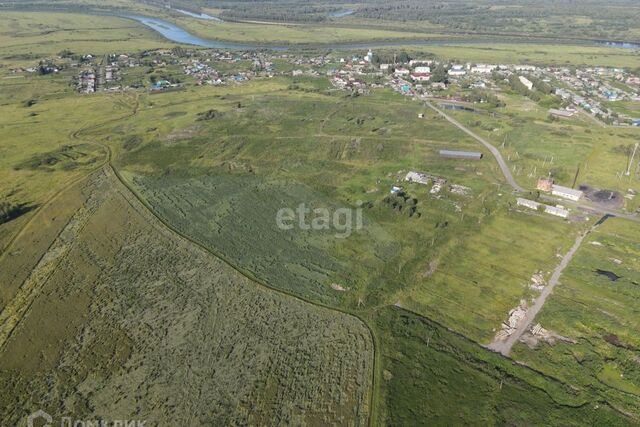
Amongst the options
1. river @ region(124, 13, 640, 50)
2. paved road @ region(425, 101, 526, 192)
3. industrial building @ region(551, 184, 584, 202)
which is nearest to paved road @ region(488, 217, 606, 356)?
industrial building @ region(551, 184, 584, 202)

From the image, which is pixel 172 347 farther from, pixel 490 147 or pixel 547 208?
pixel 490 147

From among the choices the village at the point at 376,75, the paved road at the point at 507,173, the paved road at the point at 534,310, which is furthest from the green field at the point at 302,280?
the village at the point at 376,75

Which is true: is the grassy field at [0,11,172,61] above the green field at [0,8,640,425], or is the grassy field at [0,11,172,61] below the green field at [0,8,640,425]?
above

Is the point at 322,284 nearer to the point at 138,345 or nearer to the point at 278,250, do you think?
the point at 278,250

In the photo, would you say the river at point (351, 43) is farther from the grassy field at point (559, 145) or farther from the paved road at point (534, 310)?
the paved road at point (534, 310)

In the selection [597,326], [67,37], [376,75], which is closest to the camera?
[597,326]

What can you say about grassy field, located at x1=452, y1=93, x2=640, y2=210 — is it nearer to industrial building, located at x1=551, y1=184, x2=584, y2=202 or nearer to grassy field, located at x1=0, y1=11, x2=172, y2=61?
industrial building, located at x1=551, y1=184, x2=584, y2=202

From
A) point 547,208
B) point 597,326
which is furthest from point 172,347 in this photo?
point 547,208
